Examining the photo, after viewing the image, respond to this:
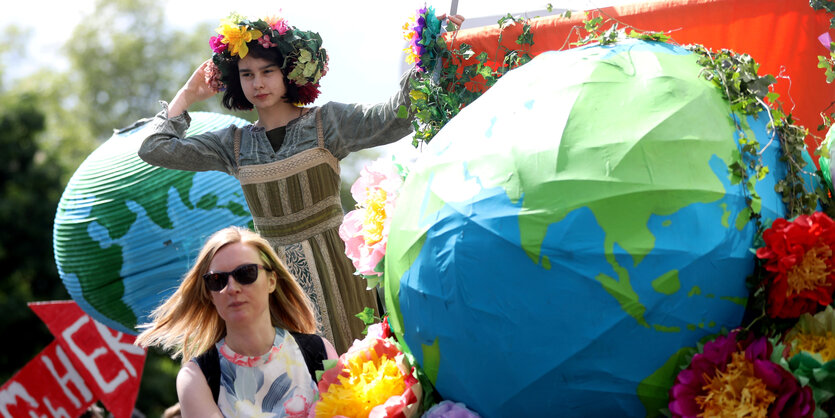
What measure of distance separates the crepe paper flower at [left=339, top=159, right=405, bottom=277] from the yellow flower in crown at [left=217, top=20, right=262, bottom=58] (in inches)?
40.2

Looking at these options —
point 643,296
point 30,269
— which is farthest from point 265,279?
point 30,269

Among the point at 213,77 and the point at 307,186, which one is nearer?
the point at 307,186

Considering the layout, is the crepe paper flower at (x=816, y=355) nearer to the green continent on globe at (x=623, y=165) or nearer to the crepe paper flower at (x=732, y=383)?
the crepe paper flower at (x=732, y=383)

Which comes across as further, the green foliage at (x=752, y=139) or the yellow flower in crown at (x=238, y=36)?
the yellow flower in crown at (x=238, y=36)

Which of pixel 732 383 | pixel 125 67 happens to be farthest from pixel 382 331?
pixel 125 67

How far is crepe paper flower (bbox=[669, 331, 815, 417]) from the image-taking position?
1814 mm

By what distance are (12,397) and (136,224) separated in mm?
3741

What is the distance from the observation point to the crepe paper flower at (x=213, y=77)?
3682 mm

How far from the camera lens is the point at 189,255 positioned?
5160 millimetres

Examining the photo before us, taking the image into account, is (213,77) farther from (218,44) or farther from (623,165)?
(623,165)

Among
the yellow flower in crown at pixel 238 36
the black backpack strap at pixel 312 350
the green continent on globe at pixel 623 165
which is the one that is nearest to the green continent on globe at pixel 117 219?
the yellow flower in crown at pixel 238 36

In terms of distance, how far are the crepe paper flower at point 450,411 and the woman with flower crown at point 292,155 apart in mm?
1450

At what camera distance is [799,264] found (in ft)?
6.09

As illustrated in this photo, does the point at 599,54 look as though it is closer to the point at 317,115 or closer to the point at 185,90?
the point at 317,115
